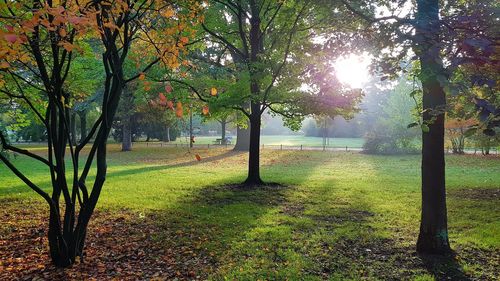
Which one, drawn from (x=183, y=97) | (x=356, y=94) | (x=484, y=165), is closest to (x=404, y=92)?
(x=484, y=165)

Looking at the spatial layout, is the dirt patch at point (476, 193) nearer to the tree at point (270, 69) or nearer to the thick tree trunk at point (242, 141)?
the tree at point (270, 69)

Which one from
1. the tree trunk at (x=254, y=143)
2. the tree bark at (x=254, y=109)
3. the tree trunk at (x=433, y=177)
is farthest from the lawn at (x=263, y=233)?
the tree bark at (x=254, y=109)

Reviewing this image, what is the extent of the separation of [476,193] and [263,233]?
835cm

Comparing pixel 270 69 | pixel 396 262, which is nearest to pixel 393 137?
pixel 270 69

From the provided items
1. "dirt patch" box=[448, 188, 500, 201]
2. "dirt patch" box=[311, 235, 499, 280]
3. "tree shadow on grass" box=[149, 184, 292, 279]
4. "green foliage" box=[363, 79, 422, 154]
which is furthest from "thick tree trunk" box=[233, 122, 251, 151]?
"dirt patch" box=[311, 235, 499, 280]

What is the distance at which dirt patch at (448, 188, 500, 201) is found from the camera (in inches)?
419

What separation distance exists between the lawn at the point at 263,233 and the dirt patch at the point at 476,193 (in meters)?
0.06

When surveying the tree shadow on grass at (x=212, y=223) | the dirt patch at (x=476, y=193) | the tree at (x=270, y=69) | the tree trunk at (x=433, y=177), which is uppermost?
the tree at (x=270, y=69)

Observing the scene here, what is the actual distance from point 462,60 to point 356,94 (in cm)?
953

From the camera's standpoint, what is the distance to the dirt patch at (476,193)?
34.9 feet

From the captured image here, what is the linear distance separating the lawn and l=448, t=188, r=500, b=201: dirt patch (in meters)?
0.06

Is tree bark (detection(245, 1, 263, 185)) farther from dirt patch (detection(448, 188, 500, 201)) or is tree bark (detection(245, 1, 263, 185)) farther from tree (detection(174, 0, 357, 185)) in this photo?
dirt patch (detection(448, 188, 500, 201))

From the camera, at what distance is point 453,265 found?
17.5ft

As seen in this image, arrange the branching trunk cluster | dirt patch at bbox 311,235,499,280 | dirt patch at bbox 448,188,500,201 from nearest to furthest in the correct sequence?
1. the branching trunk cluster
2. dirt patch at bbox 311,235,499,280
3. dirt patch at bbox 448,188,500,201
